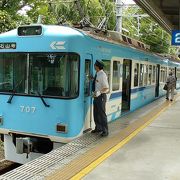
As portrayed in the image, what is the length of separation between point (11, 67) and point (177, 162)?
412cm

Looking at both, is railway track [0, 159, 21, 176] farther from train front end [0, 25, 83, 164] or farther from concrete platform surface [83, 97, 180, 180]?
concrete platform surface [83, 97, 180, 180]

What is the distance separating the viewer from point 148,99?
1761 cm

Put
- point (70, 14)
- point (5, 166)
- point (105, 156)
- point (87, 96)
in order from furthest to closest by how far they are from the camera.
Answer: point (70, 14), point (5, 166), point (87, 96), point (105, 156)

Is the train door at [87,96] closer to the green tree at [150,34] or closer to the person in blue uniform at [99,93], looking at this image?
the person in blue uniform at [99,93]

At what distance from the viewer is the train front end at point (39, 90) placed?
8.50 metres

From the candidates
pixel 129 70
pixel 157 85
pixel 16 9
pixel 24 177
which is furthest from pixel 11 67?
pixel 157 85

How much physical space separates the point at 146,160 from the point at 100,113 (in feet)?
6.60

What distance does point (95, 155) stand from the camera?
7.62 m

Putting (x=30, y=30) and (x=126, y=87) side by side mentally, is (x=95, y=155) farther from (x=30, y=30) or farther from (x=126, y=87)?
(x=126, y=87)

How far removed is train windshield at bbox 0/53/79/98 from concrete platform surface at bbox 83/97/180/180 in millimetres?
1711

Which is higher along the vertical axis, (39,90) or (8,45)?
(8,45)

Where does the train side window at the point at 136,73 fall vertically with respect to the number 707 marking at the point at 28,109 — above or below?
above

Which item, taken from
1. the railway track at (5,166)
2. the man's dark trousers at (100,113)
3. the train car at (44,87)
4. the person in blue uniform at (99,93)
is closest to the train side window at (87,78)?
A: the train car at (44,87)

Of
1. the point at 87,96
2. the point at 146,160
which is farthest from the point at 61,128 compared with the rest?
the point at 146,160
